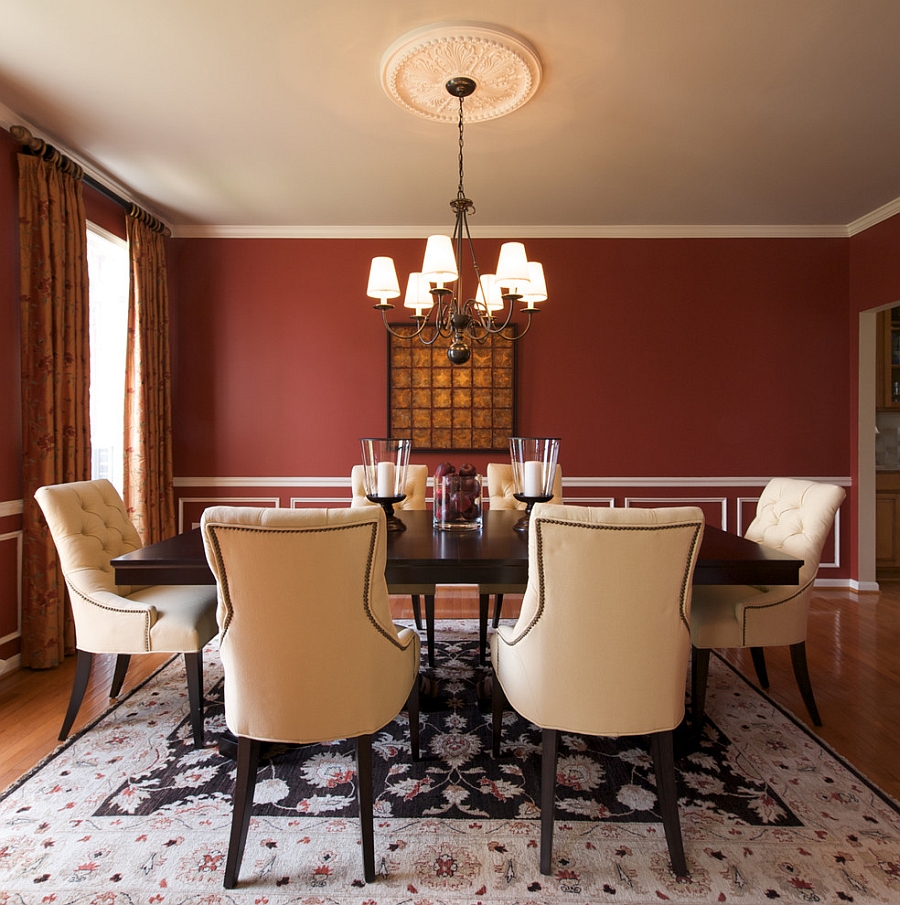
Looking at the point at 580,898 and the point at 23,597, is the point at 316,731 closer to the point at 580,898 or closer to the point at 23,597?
the point at 580,898

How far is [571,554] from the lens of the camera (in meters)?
1.40

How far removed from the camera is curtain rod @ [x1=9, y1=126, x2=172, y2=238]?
2779 mm

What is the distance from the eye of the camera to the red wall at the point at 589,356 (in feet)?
14.3

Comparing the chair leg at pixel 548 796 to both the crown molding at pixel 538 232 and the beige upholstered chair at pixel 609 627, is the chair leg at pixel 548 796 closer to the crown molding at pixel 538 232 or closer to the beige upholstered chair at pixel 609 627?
the beige upholstered chair at pixel 609 627

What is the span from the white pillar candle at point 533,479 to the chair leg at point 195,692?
1.32 metres

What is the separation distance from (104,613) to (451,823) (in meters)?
1.38

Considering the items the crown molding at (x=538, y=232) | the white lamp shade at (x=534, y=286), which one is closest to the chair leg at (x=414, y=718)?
the white lamp shade at (x=534, y=286)

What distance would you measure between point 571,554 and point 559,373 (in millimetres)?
3121

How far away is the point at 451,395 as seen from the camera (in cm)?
438

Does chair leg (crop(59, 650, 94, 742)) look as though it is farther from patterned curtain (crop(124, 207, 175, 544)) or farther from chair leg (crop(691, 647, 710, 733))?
chair leg (crop(691, 647, 710, 733))

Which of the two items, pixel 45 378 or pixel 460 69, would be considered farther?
pixel 45 378

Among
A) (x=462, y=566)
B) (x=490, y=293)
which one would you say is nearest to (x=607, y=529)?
(x=462, y=566)

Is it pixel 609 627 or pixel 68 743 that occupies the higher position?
pixel 609 627

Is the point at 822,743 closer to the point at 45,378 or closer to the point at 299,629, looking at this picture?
the point at 299,629
